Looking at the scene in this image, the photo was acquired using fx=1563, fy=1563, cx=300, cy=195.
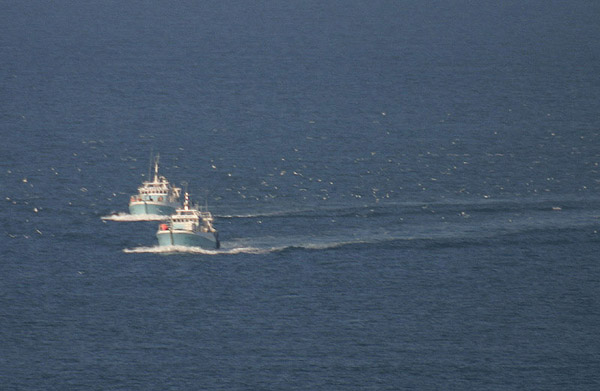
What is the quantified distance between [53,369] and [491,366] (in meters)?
54.6

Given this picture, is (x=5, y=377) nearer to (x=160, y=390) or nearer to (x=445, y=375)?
(x=160, y=390)

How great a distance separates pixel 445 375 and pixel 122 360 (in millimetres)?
40573

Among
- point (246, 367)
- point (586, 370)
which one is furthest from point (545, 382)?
point (246, 367)

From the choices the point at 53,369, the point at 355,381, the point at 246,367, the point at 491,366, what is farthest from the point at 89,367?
the point at 491,366

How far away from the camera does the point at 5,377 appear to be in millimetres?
191875

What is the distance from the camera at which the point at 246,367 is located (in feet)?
638

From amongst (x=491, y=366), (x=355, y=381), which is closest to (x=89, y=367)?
(x=355, y=381)

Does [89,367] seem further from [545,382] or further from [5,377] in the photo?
[545,382]

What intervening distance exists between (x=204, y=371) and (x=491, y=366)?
118ft

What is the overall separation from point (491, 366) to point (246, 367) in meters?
30.7

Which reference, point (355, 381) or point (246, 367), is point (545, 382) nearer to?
point (355, 381)

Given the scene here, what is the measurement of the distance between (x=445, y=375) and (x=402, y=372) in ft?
17.4

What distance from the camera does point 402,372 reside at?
193 metres

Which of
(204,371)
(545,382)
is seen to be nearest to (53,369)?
(204,371)
